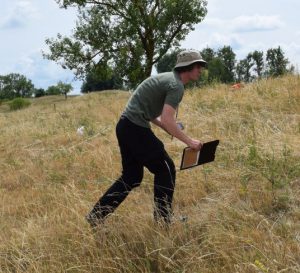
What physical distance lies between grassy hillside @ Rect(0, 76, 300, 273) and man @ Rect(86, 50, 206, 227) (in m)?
0.19

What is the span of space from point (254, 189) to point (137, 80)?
890 inches

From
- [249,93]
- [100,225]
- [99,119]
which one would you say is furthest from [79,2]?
[100,225]

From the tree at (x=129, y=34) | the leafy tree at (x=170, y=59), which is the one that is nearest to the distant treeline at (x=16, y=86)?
the leafy tree at (x=170, y=59)

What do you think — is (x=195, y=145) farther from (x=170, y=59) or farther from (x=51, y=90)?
(x=51, y=90)

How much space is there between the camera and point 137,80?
27125 millimetres

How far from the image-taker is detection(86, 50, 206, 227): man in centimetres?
426

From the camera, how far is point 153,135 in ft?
14.9

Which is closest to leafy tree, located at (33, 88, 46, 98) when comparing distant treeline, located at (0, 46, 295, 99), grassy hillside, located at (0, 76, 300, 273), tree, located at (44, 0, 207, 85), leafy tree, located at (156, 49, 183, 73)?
distant treeline, located at (0, 46, 295, 99)

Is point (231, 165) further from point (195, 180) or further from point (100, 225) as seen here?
point (100, 225)

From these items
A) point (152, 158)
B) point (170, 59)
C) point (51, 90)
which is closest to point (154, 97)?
point (152, 158)

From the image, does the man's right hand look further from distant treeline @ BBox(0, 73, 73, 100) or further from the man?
distant treeline @ BBox(0, 73, 73, 100)

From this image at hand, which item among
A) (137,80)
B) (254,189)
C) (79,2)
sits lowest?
(254,189)

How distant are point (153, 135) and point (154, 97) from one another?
38 cm

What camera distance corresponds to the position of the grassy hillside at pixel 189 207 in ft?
12.3
